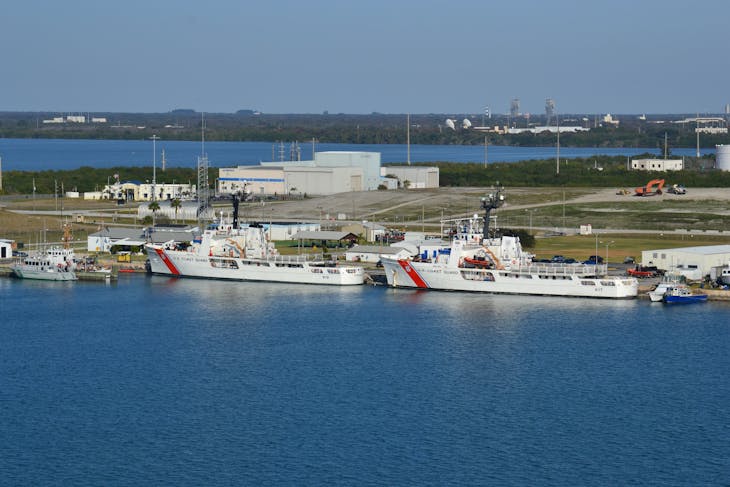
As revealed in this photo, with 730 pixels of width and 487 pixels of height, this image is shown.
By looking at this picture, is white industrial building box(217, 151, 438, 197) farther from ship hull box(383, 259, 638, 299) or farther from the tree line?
ship hull box(383, 259, 638, 299)

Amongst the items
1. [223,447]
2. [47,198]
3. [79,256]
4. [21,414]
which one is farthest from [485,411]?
[47,198]

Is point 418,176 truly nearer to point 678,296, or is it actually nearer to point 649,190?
point 649,190

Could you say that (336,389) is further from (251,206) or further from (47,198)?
(47,198)

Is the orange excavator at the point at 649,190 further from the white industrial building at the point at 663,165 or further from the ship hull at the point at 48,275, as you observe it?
the ship hull at the point at 48,275

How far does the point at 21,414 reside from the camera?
37281mm

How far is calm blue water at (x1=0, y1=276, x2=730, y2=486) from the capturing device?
108ft

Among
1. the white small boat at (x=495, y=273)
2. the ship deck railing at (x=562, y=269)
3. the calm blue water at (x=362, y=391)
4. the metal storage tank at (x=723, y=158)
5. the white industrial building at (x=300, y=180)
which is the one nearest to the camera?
the calm blue water at (x=362, y=391)

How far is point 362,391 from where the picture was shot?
40.0 metres

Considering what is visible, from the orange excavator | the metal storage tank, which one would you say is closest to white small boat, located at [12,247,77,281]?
the orange excavator

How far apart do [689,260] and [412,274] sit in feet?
43.4

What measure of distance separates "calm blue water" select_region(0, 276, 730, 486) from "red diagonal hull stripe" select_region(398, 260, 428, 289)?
129 inches

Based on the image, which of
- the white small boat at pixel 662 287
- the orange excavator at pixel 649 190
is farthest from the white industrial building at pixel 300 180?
the white small boat at pixel 662 287

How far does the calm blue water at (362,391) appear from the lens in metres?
32.8

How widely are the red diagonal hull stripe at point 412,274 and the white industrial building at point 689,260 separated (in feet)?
36.3
